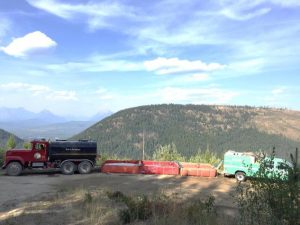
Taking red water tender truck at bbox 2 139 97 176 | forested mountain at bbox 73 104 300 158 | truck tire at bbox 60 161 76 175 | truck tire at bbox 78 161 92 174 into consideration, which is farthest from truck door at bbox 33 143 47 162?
forested mountain at bbox 73 104 300 158

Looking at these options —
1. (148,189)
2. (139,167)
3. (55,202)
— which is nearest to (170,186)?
(148,189)

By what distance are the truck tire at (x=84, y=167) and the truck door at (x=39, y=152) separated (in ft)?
Result: 6.62

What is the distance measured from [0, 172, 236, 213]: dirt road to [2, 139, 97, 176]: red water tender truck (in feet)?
1.79

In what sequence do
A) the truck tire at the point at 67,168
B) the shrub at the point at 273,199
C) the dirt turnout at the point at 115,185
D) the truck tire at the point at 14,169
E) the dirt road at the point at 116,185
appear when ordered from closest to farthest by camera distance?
the shrub at the point at 273,199, the dirt turnout at the point at 115,185, the dirt road at the point at 116,185, the truck tire at the point at 14,169, the truck tire at the point at 67,168

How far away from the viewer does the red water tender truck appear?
23844 mm

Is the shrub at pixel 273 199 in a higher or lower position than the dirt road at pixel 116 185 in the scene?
higher

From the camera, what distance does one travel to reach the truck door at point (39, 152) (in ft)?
78.2

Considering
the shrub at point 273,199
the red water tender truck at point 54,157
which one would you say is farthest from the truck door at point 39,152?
the shrub at point 273,199

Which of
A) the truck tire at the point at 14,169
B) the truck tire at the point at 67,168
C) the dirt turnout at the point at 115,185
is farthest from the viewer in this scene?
the truck tire at the point at 67,168

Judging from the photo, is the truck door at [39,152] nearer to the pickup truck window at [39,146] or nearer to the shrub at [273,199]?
the pickup truck window at [39,146]

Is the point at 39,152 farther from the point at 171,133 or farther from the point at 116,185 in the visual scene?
the point at 171,133

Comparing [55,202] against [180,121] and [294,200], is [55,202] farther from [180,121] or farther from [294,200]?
[180,121]

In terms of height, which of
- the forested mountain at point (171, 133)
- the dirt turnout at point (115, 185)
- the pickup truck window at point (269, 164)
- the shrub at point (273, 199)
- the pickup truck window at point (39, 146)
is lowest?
the dirt turnout at point (115, 185)

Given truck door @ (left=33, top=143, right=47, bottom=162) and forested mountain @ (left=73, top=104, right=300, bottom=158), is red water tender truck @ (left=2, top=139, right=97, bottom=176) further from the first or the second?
forested mountain @ (left=73, top=104, right=300, bottom=158)
